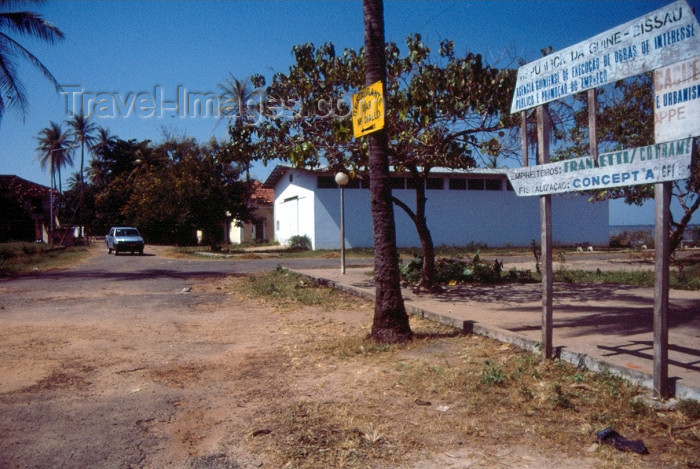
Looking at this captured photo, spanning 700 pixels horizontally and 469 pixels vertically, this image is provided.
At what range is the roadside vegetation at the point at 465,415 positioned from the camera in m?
3.52

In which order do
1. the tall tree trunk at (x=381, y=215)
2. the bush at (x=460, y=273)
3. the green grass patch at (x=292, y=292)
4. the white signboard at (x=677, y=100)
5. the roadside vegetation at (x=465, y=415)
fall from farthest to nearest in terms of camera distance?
the bush at (x=460, y=273), the green grass patch at (x=292, y=292), the tall tree trunk at (x=381, y=215), the white signboard at (x=677, y=100), the roadside vegetation at (x=465, y=415)

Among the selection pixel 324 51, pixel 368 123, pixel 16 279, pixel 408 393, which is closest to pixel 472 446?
pixel 408 393

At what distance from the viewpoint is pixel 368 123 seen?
22.0 ft

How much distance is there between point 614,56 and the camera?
15.4ft

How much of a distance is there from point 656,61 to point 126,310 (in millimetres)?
9155

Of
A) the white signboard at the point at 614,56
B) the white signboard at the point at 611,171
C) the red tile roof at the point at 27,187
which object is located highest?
the red tile roof at the point at 27,187

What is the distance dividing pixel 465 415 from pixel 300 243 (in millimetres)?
28769

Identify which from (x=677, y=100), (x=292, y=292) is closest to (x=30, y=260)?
Result: (x=292, y=292)

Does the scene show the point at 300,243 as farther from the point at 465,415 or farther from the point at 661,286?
the point at 661,286

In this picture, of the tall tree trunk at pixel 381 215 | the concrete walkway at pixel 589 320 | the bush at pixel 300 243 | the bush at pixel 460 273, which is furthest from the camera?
the bush at pixel 300 243

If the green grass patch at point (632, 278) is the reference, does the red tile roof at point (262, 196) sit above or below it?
above

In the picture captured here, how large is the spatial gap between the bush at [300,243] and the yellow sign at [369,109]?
82.6 ft

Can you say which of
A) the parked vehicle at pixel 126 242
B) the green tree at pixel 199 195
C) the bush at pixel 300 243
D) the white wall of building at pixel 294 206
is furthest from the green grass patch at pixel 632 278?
the parked vehicle at pixel 126 242

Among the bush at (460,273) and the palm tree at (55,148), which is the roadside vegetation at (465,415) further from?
the palm tree at (55,148)
